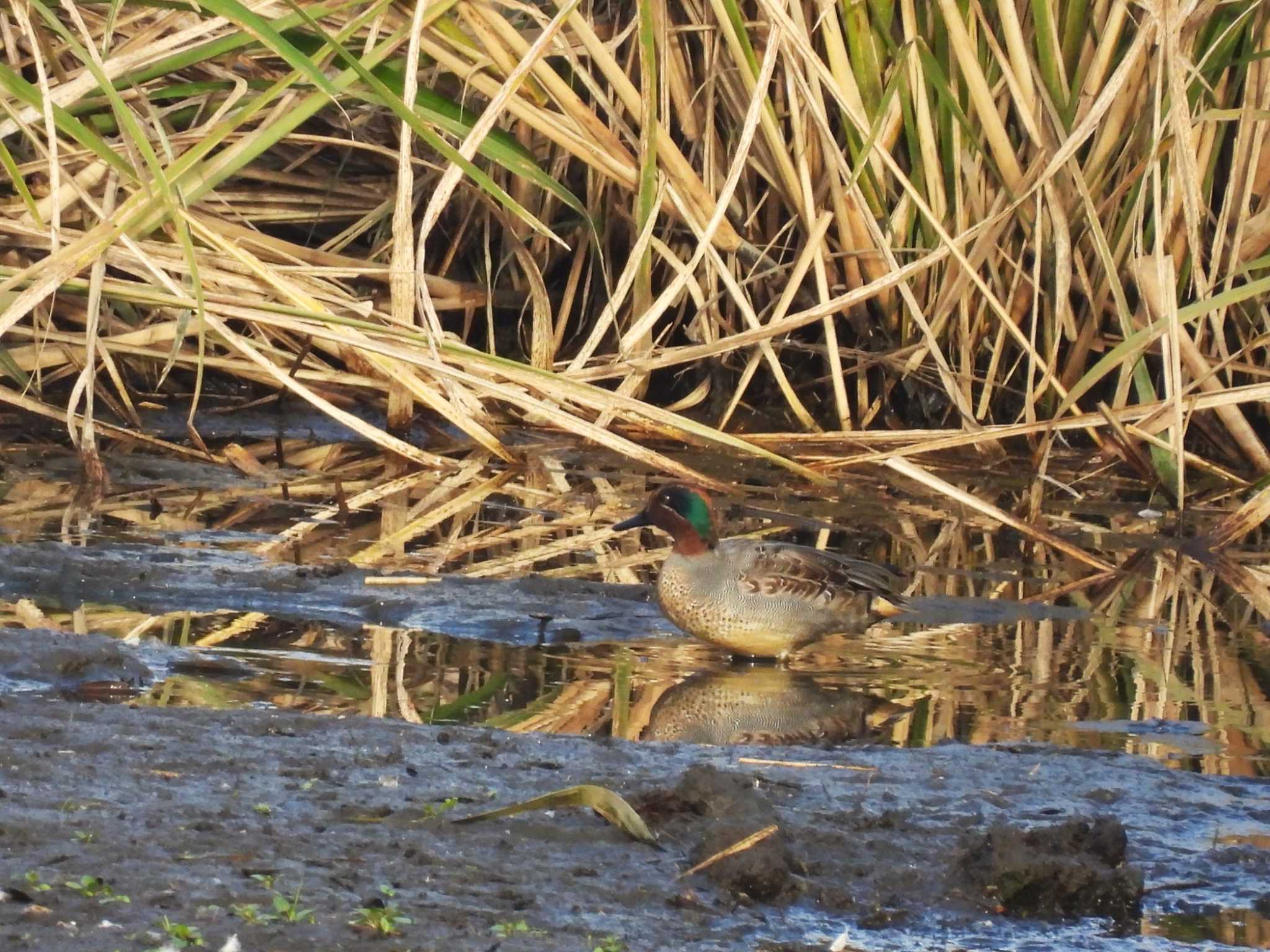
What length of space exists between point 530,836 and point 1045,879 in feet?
2.80

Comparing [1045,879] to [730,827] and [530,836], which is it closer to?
[730,827]

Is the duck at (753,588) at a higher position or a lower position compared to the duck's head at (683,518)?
lower

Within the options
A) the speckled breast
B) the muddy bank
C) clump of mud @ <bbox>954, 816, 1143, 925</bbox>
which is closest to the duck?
the speckled breast

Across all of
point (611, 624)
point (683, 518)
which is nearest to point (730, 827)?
point (611, 624)

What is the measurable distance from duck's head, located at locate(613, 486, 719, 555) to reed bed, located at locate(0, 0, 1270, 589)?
0.46 meters

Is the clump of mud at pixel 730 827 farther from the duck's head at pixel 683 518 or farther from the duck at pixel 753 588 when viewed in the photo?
the duck's head at pixel 683 518

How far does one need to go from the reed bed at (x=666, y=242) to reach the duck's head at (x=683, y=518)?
0.46m

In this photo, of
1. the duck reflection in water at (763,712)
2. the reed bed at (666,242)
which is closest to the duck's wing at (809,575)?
the duck reflection in water at (763,712)

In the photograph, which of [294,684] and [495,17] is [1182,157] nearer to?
[495,17]

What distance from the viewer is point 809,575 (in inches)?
212

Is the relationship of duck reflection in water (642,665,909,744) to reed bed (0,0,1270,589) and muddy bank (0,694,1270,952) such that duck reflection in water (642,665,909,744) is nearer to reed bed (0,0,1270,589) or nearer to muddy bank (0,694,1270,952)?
muddy bank (0,694,1270,952)

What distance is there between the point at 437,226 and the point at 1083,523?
11.1 feet

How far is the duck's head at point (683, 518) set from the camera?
5.47 metres

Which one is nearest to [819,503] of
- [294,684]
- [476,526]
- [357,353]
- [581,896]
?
[476,526]
